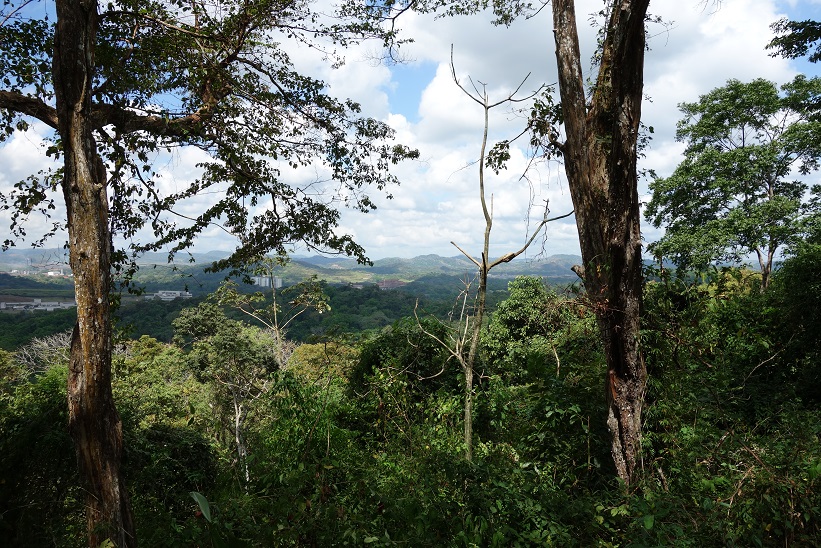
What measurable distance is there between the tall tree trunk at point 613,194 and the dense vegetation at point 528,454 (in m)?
0.23

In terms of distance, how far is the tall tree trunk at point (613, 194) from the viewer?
3193mm

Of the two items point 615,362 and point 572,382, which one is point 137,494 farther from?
point 615,362

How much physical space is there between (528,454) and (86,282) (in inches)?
173

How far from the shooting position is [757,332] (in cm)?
514

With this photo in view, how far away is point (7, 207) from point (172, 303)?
53.6m

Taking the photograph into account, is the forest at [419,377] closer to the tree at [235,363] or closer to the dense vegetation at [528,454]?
the dense vegetation at [528,454]

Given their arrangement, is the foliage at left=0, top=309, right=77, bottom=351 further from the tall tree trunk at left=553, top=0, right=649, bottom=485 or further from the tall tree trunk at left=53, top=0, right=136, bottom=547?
the tall tree trunk at left=553, top=0, right=649, bottom=485

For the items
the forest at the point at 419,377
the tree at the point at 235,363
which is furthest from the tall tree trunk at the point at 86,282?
the tree at the point at 235,363

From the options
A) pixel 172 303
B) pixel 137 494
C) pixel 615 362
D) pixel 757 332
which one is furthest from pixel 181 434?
pixel 172 303

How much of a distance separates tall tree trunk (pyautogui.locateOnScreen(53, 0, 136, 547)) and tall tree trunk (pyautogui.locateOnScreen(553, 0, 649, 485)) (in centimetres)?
407

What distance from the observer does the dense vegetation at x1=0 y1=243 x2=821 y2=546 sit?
98.9 inches

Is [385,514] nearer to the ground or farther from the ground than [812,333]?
nearer to the ground

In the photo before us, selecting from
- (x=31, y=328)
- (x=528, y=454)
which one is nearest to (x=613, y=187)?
(x=528, y=454)

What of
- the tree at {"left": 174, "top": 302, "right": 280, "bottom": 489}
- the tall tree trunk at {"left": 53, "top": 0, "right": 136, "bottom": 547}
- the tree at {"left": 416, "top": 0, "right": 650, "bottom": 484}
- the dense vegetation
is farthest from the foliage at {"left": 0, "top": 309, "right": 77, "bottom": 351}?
the tree at {"left": 416, "top": 0, "right": 650, "bottom": 484}
